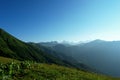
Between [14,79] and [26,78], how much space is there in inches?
57.6

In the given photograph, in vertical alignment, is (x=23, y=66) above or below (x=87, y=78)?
above

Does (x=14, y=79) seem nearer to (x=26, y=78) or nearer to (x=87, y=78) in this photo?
(x=26, y=78)

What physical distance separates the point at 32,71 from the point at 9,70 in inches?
134

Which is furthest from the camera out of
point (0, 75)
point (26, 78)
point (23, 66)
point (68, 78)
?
point (23, 66)

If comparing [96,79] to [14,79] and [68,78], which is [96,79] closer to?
[68,78]

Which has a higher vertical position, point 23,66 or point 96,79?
point 23,66

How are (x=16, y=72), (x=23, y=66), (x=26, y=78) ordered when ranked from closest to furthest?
(x=26, y=78) → (x=16, y=72) → (x=23, y=66)

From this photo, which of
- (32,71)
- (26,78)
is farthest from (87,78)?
(26,78)

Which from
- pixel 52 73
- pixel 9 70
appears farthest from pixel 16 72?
pixel 52 73

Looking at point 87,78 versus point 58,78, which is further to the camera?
point 87,78

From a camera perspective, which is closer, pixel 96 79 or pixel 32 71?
pixel 32 71

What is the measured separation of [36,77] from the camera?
23.5 m

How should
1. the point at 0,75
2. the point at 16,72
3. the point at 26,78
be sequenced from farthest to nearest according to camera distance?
the point at 16,72 → the point at 26,78 → the point at 0,75

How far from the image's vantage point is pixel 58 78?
24.5 metres
